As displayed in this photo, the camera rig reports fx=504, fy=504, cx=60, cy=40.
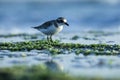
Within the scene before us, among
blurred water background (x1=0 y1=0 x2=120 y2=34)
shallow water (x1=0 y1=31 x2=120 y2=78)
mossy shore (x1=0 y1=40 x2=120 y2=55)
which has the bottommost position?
shallow water (x1=0 y1=31 x2=120 y2=78)

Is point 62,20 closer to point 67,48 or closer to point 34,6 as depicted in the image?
point 67,48

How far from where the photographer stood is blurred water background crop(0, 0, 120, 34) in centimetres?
2709

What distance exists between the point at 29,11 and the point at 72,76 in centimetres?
2418

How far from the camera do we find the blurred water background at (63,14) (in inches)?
1067

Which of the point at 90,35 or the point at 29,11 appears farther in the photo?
the point at 29,11

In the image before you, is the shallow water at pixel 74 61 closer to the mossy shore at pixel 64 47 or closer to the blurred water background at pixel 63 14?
the mossy shore at pixel 64 47

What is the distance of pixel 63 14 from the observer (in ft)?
111

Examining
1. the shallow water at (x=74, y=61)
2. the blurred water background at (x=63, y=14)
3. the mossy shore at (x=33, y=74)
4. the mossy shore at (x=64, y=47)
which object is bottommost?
the mossy shore at (x=33, y=74)

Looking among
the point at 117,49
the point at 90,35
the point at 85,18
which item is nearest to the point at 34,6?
the point at 85,18

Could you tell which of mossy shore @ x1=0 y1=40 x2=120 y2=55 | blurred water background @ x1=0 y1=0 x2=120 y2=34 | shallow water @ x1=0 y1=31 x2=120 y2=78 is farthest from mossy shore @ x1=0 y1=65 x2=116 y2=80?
blurred water background @ x1=0 y1=0 x2=120 y2=34

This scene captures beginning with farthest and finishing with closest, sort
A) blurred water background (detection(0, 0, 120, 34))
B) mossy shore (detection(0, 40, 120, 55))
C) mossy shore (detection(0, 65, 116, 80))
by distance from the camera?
blurred water background (detection(0, 0, 120, 34))
mossy shore (detection(0, 40, 120, 55))
mossy shore (detection(0, 65, 116, 80))

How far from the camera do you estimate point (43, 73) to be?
11758 millimetres

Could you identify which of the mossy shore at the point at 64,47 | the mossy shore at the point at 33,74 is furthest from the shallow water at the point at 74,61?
the mossy shore at the point at 33,74

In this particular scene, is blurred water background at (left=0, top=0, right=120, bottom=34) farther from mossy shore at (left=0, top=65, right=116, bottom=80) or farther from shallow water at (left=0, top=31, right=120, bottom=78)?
mossy shore at (left=0, top=65, right=116, bottom=80)
